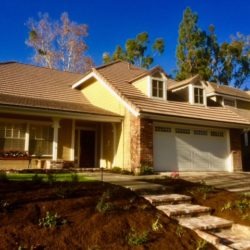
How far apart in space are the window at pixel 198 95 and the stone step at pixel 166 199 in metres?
11.2

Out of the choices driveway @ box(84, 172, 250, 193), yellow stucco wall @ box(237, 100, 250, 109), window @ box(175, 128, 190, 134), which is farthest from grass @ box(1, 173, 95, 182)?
yellow stucco wall @ box(237, 100, 250, 109)

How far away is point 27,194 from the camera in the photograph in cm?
627

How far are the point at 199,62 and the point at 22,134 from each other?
29833 mm

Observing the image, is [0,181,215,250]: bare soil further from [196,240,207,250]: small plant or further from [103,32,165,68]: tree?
[103,32,165,68]: tree

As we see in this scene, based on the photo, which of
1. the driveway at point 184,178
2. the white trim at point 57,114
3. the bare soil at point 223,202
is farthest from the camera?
the white trim at point 57,114

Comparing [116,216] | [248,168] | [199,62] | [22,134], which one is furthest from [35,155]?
[199,62]

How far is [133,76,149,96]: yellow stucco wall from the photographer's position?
53.9 feet

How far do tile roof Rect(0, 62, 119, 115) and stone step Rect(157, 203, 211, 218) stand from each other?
8.40m

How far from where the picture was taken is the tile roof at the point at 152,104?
15.1m

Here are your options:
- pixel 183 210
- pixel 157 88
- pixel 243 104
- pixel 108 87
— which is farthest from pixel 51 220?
pixel 243 104

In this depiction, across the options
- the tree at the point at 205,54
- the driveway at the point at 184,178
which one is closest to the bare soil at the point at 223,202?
the driveway at the point at 184,178

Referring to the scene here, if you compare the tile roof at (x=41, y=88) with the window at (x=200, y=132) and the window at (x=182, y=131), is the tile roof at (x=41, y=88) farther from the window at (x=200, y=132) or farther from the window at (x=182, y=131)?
the window at (x=200, y=132)

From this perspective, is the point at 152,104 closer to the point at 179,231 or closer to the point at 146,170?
the point at 146,170

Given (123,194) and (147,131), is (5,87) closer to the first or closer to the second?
(147,131)
